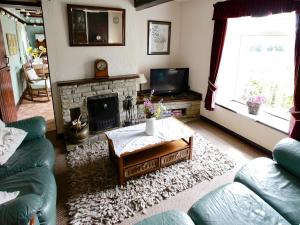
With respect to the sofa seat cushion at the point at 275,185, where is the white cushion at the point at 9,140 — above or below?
above

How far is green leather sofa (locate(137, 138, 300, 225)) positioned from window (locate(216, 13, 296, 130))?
4.32 feet

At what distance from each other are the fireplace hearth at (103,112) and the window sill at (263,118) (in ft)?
6.01

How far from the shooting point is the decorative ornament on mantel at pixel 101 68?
3.32 metres

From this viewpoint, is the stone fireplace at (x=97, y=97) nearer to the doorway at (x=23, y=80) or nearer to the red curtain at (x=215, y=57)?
the doorway at (x=23, y=80)

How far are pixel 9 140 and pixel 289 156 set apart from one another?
2.56 meters

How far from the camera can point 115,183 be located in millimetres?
2299

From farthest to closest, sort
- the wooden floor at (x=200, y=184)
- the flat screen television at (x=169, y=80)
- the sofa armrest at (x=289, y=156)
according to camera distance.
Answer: the flat screen television at (x=169, y=80) → the wooden floor at (x=200, y=184) → the sofa armrest at (x=289, y=156)

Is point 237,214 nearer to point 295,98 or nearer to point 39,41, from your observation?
point 295,98

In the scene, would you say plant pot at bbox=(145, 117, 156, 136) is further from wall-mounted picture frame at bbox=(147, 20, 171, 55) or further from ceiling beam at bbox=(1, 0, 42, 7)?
ceiling beam at bbox=(1, 0, 42, 7)

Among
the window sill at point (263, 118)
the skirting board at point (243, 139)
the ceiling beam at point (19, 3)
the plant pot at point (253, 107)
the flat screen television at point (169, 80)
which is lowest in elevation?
the skirting board at point (243, 139)

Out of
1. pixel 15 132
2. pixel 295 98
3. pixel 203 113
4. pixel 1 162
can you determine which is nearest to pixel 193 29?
pixel 203 113

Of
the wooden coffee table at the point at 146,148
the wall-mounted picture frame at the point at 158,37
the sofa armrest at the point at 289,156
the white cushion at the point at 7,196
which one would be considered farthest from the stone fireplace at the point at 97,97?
the sofa armrest at the point at 289,156

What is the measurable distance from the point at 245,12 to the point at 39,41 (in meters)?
9.93

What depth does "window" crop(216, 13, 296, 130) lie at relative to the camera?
280cm
